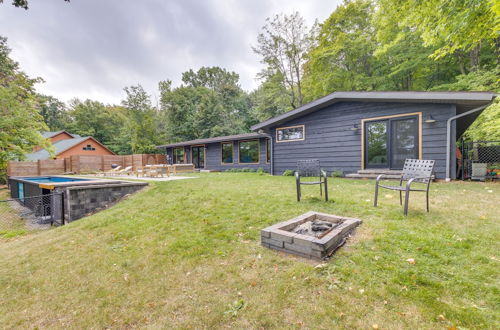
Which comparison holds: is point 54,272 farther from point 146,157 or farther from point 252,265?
point 146,157

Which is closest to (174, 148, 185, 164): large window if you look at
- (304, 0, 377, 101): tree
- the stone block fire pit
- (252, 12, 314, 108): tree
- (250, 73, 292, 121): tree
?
(250, 73, 292, 121): tree

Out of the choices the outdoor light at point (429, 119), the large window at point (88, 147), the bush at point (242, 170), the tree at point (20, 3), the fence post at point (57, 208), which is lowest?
the fence post at point (57, 208)

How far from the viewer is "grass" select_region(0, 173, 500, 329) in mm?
1684

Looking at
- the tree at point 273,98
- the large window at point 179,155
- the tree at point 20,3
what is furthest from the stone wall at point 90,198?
the tree at point 273,98

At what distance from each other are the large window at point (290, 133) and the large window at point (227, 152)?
17.9 feet

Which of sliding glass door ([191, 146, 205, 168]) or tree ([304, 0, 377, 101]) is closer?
tree ([304, 0, 377, 101])

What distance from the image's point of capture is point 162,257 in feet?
9.57

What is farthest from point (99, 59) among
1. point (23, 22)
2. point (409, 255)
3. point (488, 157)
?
point (488, 157)

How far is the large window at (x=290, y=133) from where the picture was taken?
9.84m

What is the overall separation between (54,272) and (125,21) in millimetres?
10674

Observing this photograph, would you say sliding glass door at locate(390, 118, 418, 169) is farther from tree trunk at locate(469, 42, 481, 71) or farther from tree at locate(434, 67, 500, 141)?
tree trunk at locate(469, 42, 481, 71)

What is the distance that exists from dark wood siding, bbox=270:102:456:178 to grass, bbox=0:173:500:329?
10.3ft

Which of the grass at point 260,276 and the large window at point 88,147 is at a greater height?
the large window at point 88,147

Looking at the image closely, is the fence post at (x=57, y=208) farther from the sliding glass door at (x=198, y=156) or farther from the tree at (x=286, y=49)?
the tree at (x=286, y=49)
